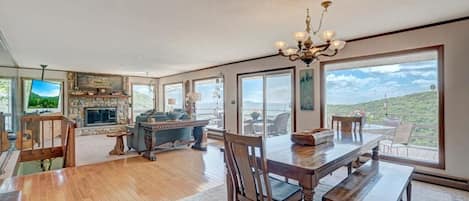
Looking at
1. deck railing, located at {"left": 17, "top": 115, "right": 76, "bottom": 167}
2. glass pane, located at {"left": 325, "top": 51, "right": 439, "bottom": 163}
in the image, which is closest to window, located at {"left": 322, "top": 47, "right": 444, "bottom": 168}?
glass pane, located at {"left": 325, "top": 51, "right": 439, "bottom": 163}

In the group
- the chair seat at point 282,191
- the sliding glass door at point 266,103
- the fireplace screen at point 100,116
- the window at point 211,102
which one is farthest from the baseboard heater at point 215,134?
the chair seat at point 282,191

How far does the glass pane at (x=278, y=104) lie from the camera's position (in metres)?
5.48

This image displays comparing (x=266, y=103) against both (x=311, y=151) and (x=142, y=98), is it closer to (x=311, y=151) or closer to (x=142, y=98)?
(x=311, y=151)

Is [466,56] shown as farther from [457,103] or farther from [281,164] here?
[281,164]

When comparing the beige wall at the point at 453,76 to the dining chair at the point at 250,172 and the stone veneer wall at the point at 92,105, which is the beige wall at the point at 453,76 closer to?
the dining chair at the point at 250,172

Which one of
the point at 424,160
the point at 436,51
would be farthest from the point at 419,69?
the point at 424,160

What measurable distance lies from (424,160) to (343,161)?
2525 millimetres

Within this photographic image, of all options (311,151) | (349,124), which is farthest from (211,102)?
(311,151)

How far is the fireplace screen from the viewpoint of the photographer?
8648mm

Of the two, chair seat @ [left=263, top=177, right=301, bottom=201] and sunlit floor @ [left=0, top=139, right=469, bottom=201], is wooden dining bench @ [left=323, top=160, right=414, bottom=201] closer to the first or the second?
chair seat @ [left=263, top=177, right=301, bottom=201]

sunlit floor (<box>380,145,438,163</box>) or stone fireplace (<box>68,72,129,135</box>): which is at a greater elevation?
stone fireplace (<box>68,72,129,135</box>)

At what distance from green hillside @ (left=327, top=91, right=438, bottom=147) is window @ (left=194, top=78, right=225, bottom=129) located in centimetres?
419

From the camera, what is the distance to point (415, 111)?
12.5ft

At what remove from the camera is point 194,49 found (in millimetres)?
4965
